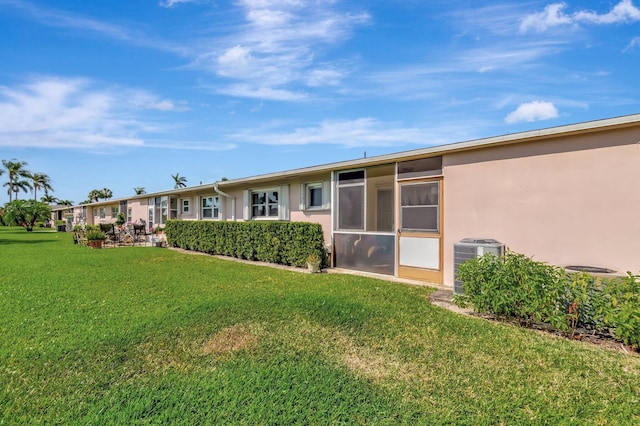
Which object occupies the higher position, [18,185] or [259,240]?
[18,185]

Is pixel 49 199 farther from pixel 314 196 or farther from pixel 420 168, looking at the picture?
pixel 420 168

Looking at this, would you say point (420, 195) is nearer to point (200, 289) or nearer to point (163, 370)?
point (200, 289)

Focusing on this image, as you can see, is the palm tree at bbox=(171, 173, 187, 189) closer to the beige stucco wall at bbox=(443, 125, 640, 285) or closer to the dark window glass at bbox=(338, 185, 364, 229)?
the dark window glass at bbox=(338, 185, 364, 229)

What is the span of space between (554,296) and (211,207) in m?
14.6

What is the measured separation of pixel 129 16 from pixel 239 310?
26.7 ft

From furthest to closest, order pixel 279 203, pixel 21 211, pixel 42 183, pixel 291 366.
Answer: pixel 42 183 < pixel 21 211 < pixel 279 203 < pixel 291 366

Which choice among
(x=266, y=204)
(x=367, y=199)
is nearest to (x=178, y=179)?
(x=266, y=204)

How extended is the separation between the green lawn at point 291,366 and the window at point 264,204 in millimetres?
6621

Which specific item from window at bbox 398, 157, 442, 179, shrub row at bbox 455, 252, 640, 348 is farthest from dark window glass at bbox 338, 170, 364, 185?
shrub row at bbox 455, 252, 640, 348

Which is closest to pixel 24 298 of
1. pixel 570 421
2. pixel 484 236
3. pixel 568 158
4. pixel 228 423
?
pixel 228 423

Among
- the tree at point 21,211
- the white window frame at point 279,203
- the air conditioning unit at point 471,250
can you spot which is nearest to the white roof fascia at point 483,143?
the white window frame at point 279,203

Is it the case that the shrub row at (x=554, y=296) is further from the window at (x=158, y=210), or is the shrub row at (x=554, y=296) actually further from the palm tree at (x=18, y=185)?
the palm tree at (x=18, y=185)

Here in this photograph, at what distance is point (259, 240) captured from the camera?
10688 millimetres

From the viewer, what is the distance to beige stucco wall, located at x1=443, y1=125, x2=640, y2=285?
4816 mm
